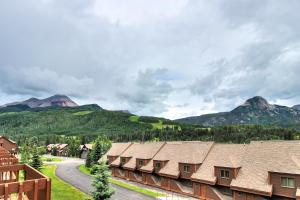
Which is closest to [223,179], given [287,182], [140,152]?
[287,182]

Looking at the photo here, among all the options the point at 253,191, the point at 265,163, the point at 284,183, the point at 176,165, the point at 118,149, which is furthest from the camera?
the point at 118,149

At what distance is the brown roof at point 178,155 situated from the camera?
48938 mm

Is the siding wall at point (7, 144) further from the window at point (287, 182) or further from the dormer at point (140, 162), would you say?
the window at point (287, 182)

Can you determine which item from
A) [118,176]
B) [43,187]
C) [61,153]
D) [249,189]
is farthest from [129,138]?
[43,187]

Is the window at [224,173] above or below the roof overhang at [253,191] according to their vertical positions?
above

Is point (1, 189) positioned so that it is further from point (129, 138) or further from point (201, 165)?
point (129, 138)

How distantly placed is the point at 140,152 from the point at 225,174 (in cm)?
2709

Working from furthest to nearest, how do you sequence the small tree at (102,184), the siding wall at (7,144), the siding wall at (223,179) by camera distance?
the siding wall at (7,144), the siding wall at (223,179), the small tree at (102,184)

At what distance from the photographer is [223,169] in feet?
136

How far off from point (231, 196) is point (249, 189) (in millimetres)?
4612

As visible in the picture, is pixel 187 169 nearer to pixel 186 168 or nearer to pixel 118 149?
pixel 186 168

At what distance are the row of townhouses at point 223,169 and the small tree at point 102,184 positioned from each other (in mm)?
14528

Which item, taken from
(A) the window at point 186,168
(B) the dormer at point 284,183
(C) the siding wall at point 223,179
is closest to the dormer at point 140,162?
(A) the window at point 186,168

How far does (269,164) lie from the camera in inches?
1447
